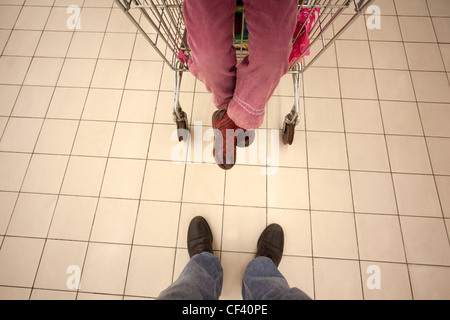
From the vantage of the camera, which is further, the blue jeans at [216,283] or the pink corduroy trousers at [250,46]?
the blue jeans at [216,283]

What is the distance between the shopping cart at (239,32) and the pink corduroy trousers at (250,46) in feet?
0.27

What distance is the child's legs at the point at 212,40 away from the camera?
61cm

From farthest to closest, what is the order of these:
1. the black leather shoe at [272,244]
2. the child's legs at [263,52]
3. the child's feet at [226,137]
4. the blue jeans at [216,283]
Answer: the black leather shoe at [272,244]
the child's feet at [226,137]
the blue jeans at [216,283]
the child's legs at [263,52]

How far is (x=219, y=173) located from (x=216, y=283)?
1.88 feet

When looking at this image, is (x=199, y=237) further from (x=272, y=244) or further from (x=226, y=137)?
(x=226, y=137)

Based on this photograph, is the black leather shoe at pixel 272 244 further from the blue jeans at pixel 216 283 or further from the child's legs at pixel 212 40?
the child's legs at pixel 212 40


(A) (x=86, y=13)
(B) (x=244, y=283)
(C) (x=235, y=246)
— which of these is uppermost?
(A) (x=86, y=13)

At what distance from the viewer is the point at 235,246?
127 centimetres

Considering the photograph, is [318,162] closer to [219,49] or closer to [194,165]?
[194,165]

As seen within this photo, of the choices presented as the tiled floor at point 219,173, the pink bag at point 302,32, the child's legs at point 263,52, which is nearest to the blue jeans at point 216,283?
the tiled floor at point 219,173

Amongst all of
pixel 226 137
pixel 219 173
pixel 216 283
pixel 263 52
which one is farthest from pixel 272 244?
pixel 263 52
